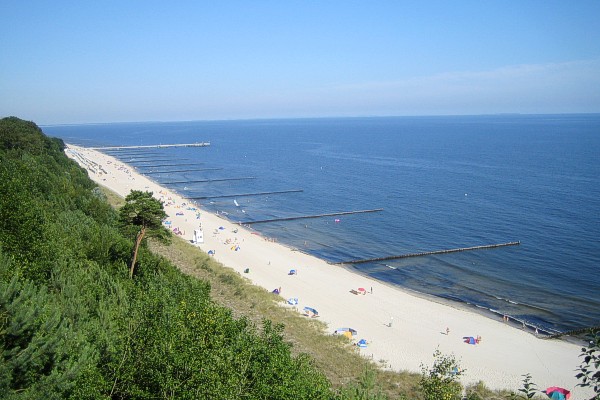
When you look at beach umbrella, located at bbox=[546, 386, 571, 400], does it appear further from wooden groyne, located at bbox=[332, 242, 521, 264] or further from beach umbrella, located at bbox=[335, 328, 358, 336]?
wooden groyne, located at bbox=[332, 242, 521, 264]

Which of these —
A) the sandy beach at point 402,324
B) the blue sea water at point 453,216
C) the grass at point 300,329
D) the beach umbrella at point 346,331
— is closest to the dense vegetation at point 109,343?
the grass at point 300,329

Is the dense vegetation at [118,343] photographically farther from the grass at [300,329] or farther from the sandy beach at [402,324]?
the sandy beach at [402,324]

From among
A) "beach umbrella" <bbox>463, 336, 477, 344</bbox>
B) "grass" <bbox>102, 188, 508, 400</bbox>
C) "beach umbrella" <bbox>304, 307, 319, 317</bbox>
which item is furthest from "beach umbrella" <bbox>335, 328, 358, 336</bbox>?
"beach umbrella" <bbox>463, 336, 477, 344</bbox>

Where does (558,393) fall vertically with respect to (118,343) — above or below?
below

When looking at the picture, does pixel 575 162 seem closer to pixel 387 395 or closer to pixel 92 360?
pixel 387 395

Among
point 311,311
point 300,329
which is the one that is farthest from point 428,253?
point 300,329

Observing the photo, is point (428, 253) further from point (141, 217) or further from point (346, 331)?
point (141, 217)
